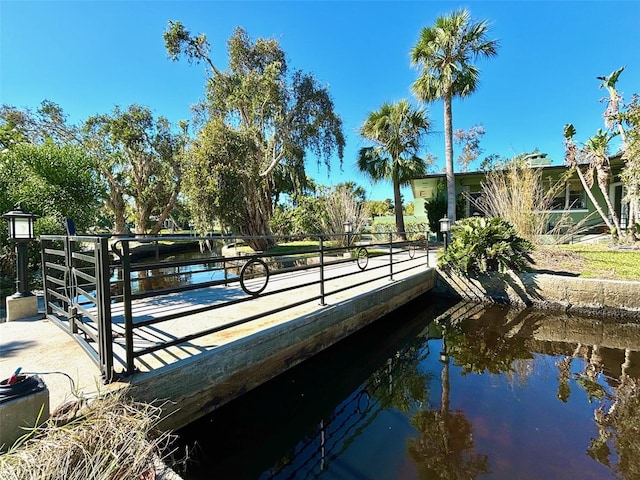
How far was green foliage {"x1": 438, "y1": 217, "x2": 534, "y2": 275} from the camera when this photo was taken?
234 inches

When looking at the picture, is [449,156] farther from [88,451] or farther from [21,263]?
[88,451]

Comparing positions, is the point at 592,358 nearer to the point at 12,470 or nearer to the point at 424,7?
the point at 12,470

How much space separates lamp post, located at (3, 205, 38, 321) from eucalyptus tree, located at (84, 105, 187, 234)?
43.8 ft

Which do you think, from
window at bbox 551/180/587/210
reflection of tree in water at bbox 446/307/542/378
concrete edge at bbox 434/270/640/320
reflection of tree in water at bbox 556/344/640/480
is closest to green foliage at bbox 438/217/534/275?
concrete edge at bbox 434/270/640/320

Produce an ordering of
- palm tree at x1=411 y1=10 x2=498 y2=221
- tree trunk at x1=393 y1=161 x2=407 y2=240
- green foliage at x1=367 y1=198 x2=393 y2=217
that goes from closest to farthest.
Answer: palm tree at x1=411 y1=10 x2=498 y2=221
tree trunk at x1=393 y1=161 x2=407 y2=240
green foliage at x1=367 y1=198 x2=393 y2=217

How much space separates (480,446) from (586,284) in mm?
4644

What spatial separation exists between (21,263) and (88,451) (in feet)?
11.3

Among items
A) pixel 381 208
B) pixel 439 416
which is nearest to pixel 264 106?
pixel 439 416

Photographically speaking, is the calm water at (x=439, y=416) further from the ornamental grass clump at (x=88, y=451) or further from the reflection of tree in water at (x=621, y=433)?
the ornamental grass clump at (x=88, y=451)

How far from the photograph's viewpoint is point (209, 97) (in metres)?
14.0

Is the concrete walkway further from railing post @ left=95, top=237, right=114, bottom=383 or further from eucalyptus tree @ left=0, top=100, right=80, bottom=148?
eucalyptus tree @ left=0, top=100, right=80, bottom=148

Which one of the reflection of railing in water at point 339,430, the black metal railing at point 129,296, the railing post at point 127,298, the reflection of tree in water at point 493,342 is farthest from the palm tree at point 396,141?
the railing post at point 127,298

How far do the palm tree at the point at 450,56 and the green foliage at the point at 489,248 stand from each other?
18.4ft

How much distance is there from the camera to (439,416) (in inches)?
105
